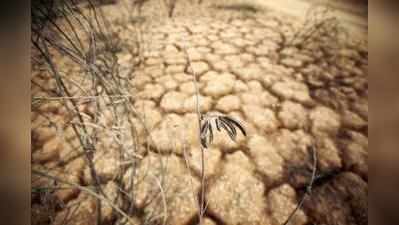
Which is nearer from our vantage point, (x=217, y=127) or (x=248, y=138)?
(x=217, y=127)

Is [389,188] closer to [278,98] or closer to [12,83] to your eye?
[278,98]

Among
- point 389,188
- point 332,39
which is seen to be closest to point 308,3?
point 332,39

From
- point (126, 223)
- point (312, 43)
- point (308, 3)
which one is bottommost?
point (126, 223)

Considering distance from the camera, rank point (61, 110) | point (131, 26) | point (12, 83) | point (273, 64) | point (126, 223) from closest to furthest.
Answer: point (12, 83)
point (126, 223)
point (61, 110)
point (273, 64)
point (131, 26)

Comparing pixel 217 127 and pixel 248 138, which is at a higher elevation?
pixel 217 127

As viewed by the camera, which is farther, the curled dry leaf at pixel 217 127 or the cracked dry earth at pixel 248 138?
the cracked dry earth at pixel 248 138

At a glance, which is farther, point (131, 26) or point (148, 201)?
point (131, 26)

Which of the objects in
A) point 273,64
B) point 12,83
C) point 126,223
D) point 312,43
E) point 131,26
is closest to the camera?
point 12,83

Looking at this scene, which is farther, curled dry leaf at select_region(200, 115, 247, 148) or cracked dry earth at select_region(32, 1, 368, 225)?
cracked dry earth at select_region(32, 1, 368, 225)
